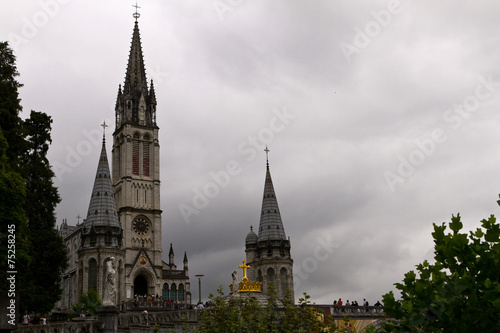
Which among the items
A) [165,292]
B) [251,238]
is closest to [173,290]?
[165,292]

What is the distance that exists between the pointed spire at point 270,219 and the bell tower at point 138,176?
17954 millimetres

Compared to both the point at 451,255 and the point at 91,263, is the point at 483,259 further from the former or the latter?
the point at 91,263

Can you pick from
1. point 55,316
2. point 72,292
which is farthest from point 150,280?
point 55,316

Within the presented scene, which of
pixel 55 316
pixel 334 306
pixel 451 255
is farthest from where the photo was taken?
pixel 334 306

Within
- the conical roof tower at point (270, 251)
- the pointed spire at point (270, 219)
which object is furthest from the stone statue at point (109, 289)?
the pointed spire at point (270, 219)

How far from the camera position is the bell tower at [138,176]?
264 ft

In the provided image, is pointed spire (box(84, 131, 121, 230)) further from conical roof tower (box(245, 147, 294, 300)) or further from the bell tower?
conical roof tower (box(245, 147, 294, 300))

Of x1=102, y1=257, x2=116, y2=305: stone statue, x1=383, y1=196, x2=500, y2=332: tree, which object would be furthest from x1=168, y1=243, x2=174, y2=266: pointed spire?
x1=383, y1=196, x2=500, y2=332: tree

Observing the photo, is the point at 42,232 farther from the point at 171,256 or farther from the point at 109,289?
the point at 171,256

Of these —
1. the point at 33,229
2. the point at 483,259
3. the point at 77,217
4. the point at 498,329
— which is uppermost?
the point at 77,217

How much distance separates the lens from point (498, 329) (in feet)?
26.0

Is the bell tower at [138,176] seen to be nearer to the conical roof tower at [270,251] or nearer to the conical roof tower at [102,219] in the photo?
the conical roof tower at [102,219]

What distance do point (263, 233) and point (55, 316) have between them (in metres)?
39.9

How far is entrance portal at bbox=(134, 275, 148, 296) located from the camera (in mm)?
80438
